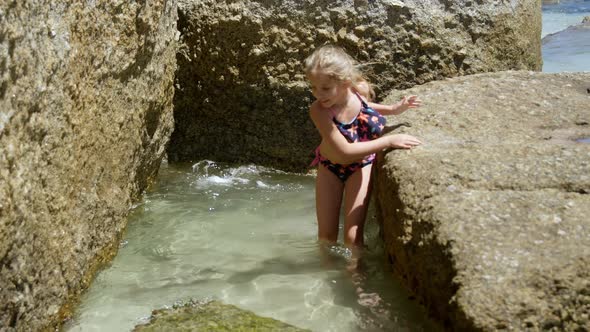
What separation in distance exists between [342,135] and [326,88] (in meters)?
0.25

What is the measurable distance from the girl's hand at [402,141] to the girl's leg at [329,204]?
585mm

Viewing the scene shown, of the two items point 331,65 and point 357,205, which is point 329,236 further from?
point 331,65

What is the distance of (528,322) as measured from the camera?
2537mm

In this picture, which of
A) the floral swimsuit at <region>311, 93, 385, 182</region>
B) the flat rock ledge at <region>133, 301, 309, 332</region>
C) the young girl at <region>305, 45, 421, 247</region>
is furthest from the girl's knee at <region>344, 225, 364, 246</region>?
the flat rock ledge at <region>133, 301, 309, 332</region>

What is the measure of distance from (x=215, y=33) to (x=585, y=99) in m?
2.47

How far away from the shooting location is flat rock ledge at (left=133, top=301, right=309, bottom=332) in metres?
3.31

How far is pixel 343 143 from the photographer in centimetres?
405

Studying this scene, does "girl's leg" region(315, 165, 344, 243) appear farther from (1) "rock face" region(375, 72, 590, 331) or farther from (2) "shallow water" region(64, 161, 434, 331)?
(1) "rock face" region(375, 72, 590, 331)

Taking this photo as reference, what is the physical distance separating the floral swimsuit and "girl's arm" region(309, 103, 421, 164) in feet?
0.24

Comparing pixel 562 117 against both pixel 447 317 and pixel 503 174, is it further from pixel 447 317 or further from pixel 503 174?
pixel 447 317

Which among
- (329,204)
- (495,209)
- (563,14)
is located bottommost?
(563,14)

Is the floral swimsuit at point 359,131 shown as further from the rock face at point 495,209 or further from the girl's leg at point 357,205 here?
the rock face at point 495,209

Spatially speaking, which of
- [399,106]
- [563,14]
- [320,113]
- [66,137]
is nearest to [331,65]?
[320,113]

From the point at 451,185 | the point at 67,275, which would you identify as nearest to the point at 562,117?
the point at 451,185
